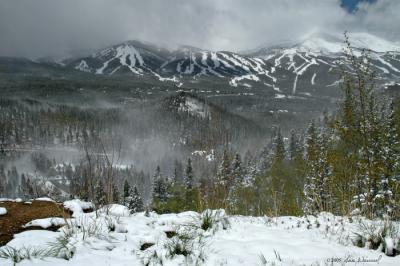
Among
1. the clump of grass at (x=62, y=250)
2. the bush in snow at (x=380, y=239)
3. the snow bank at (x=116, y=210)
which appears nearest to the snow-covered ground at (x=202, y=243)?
the clump of grass at (x=62, y=250)

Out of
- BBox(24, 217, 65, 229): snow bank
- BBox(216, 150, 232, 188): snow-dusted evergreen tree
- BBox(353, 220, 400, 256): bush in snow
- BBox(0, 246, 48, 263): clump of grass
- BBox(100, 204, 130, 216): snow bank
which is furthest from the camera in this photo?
BBox(216, 150, 232, 188): snow-dusted evergreen tree

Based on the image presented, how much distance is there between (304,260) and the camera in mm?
4234

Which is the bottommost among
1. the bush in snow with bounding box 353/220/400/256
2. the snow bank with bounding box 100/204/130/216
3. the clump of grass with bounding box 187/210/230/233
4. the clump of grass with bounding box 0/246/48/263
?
the snow bank with bounding box 100/204/130/216

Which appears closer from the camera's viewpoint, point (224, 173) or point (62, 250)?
point (62, 250)

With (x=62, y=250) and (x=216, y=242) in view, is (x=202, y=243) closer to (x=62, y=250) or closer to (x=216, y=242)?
(x=216, y=242)

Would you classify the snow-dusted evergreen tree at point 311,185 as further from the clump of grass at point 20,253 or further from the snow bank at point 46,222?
Answer: the clump of grass at point 20,253

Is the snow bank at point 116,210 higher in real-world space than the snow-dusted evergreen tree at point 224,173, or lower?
lower

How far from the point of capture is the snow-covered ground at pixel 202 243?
4.32 metres

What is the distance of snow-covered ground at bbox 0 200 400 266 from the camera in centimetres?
432

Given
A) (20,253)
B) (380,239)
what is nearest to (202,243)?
(20,253)

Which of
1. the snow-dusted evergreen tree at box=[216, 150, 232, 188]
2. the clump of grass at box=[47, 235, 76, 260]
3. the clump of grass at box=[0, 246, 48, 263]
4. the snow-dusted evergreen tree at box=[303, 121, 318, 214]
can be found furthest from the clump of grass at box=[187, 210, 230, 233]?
the snow-dusted evergreen tree at box=[303, 121, 318, 214]

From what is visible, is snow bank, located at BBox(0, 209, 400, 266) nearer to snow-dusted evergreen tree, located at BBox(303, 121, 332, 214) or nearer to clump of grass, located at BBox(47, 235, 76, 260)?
clump of grass, located at BBox(47, 235, 76, 260)

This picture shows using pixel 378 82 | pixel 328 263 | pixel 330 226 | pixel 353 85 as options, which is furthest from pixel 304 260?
pixel 378 82

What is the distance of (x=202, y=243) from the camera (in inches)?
197
